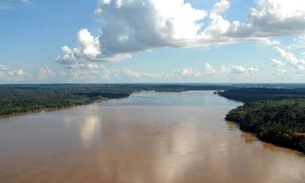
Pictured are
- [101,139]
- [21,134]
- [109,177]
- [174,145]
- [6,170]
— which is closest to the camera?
[109,177]

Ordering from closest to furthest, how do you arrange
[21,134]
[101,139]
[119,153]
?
1. [119,153]
2. [101,139]
3. [21,134]

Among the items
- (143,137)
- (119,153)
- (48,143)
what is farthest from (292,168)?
(48,143)

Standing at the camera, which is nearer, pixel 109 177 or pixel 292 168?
pixel 109 177

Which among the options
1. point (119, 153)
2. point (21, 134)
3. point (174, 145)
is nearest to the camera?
point (119, 153)

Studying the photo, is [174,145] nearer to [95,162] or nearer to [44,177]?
[95,162]

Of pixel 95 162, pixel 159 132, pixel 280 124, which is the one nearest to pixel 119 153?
pixel 95 162

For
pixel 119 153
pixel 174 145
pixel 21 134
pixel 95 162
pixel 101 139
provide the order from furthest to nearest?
pixel 21 134
pixel 101 139
pixel 174 145
pixel 119 153
pixel 95 162

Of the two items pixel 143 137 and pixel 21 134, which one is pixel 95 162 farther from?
pixel 21 134
